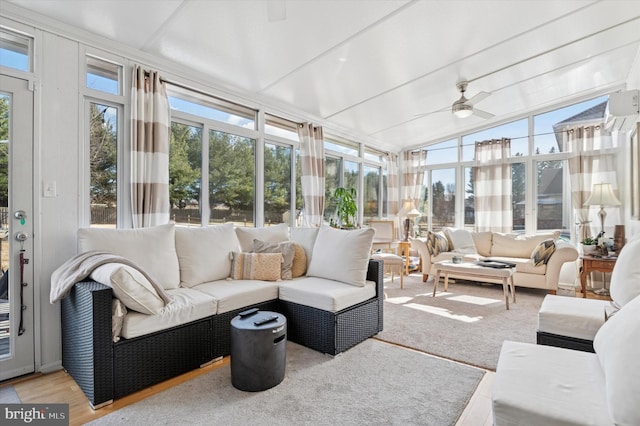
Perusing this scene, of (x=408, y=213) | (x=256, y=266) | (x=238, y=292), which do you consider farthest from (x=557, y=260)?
(x=238, y=292)

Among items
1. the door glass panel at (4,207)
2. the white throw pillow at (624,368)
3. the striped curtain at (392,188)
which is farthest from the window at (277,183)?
the white throw pillow at (624,368)

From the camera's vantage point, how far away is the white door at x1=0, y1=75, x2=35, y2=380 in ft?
7.47

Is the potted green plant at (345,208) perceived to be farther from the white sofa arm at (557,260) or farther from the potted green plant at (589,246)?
the potted green plant at (589,246)

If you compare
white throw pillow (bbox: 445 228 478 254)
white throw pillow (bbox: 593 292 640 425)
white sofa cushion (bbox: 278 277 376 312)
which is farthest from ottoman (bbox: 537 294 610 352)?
white throw pillow (bbox: 445 228 478 254)

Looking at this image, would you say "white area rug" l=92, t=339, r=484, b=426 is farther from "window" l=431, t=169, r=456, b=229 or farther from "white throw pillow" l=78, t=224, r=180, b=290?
"window" l=431, t=169, r=456, b=229

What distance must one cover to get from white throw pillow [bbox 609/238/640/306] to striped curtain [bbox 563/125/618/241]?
3.74 metres

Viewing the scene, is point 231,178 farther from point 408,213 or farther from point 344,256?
point 408,213

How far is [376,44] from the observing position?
321 cm

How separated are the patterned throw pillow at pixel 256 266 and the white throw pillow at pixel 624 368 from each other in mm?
2367

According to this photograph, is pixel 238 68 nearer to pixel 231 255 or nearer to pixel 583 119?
pixel 231 255

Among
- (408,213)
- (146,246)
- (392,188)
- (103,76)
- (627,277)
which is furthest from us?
(392,188)

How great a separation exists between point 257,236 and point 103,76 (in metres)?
1.96

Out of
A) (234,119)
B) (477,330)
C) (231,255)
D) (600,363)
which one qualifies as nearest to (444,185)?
(477,330)

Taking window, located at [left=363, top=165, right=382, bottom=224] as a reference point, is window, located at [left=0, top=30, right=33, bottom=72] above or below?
above
